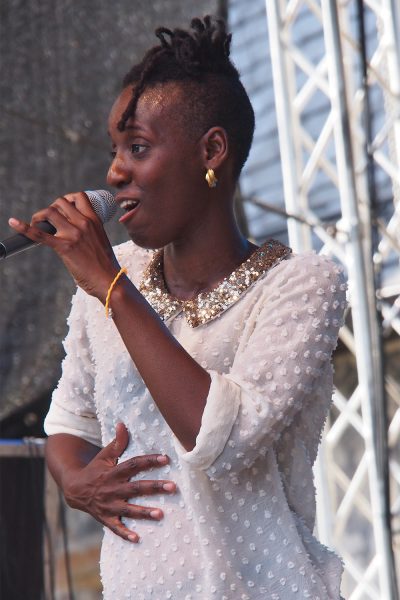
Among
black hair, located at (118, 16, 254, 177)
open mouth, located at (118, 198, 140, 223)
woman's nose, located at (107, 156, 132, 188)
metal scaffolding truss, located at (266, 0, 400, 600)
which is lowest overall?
metal scaffolding truss, located at (266, 0, 400, 600)

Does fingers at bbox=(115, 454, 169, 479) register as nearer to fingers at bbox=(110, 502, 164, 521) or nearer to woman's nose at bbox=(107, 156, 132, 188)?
fingers at bbox=(110, 502, 164, 521)

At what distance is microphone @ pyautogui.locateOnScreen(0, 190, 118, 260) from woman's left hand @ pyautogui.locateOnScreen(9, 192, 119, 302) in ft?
0.04

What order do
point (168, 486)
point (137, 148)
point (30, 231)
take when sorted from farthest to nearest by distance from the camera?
point (137, 148), point (168, 486), point (30, 231)

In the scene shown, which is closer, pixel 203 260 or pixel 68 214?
pixel 68 214

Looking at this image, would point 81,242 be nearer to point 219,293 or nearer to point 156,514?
point 219,293

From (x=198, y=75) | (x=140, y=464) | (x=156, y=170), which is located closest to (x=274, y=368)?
(x=140, y=464)

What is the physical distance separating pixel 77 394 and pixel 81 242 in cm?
39

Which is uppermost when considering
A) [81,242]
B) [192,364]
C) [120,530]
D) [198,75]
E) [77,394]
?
[198,75]

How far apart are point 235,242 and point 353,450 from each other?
4.26 meters

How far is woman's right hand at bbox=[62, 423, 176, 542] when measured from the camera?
58.1 inches

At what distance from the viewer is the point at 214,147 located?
5.37ft

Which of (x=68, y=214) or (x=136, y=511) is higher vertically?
(x=68, y=214)

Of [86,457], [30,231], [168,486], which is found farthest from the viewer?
[86,457]

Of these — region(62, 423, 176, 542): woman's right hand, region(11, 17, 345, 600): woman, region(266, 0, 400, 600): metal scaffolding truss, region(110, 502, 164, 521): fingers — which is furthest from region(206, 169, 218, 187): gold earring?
region(266, 0, 400, 600): metal scaffolding truss
